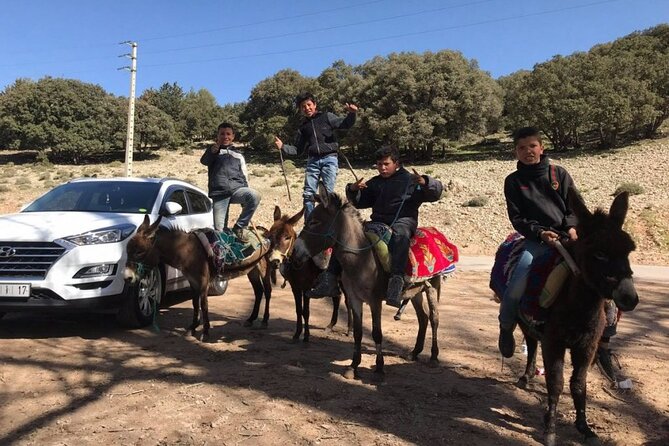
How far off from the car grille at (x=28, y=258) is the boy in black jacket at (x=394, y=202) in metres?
3.15

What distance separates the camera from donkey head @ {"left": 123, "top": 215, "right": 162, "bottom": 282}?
588 cm

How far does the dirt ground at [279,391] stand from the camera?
3.67 meters

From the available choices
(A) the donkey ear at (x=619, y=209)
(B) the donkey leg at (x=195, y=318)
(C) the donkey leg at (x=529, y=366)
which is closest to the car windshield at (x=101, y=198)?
(B) the donkey leg at (x=195, y=318)

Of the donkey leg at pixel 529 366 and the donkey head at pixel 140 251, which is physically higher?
the donkey head at pixel 140 251

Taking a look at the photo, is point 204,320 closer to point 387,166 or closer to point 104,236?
point 104,236

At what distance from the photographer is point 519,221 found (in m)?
4.05

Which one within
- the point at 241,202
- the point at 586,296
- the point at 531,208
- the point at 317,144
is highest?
the point at 317,144

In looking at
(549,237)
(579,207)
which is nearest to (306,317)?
(549,237)

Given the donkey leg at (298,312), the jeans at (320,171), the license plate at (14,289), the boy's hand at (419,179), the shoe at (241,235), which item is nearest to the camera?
the boy's hand at (419,179)

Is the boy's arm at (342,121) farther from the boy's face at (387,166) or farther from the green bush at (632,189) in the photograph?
the green bush at (632,189)

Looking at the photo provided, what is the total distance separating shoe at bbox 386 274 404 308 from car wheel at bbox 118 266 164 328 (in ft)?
11.4

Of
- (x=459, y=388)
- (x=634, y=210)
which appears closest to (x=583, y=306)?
(x=459, y=388)

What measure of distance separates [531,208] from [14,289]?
562cm

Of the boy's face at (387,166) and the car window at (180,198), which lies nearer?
the boy's face at (387,166)
